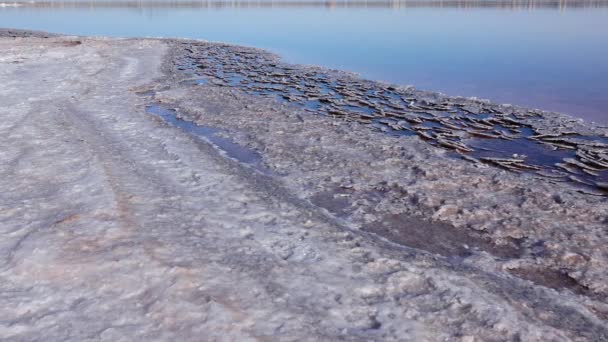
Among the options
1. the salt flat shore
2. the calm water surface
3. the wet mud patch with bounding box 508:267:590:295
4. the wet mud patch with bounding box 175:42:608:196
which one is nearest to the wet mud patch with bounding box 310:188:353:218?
the salt flat shore

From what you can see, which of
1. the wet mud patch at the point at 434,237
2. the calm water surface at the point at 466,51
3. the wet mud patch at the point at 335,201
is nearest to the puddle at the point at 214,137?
the wet mud patch at the point at 335,201

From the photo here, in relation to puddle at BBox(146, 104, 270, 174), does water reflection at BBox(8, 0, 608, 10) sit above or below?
above

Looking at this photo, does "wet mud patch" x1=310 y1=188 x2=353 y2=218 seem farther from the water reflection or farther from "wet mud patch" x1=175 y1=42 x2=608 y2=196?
the water reflection

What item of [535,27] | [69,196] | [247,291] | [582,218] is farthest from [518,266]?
[535,27]

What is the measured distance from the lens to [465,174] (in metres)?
9.32

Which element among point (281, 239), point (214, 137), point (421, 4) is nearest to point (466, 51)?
point (214, 137)

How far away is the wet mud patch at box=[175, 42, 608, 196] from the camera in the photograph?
10.6 metres

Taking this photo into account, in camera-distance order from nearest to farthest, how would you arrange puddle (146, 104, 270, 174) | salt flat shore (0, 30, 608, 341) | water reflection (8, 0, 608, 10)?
salt flat shore (0, 30, 608, 341) → puddle (146, 104, 270, 174) → water reflection (8, 0, 608, 10)

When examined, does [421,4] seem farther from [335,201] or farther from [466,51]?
[335,201]

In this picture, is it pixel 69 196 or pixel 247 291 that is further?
pixel 69 196

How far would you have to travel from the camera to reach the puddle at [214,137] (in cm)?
1038

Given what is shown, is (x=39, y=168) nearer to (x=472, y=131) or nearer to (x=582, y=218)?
(x=582, y=218)

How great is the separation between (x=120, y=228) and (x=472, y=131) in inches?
353

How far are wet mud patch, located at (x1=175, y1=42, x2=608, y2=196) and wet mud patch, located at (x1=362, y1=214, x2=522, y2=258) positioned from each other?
3.03m
